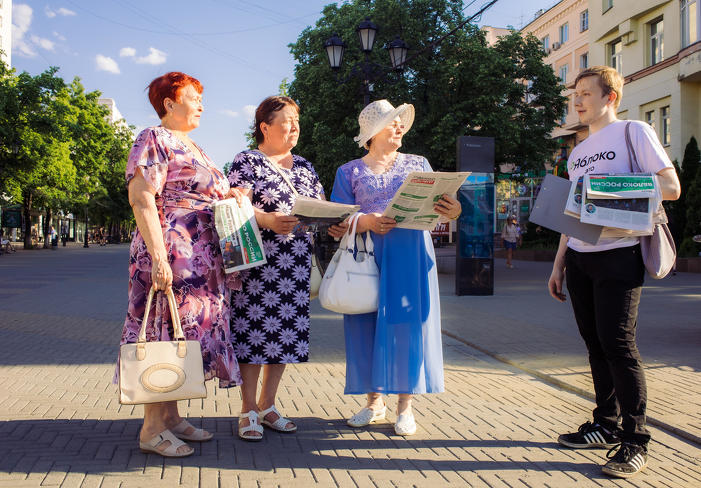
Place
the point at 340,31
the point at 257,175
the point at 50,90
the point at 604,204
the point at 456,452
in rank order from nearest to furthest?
Result: 1. the point at 604,204
2. the point at 456,452
3. the point at 257,175
4. the point at 340,31
5. the point at 50,90

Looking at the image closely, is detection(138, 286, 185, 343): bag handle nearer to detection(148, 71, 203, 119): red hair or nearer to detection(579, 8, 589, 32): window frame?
detection(148, 71, 203, 119): red hair

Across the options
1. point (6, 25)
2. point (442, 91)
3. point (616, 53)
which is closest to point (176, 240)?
point (442, 91)

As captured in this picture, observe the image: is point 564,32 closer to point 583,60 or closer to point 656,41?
point 583,60

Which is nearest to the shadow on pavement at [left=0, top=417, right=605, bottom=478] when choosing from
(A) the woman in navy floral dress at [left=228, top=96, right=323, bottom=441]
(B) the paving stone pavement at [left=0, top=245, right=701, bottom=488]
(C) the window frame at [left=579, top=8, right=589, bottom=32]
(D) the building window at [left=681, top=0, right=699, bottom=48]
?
(B) the paving stone pavement at [left=0, top=245, right=701, bottom=488]

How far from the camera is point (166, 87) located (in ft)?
12.3

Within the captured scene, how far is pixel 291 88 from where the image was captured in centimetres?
2706

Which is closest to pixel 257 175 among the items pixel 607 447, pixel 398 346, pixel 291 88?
pixel 398 346

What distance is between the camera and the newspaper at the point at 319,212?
12.0 feet

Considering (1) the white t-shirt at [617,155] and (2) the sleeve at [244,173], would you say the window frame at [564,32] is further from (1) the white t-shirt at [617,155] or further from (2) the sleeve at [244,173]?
(2) the sleeve at [244,173]

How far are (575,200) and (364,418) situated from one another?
1.91 metres

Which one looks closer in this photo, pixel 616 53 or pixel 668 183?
pixel 668 183

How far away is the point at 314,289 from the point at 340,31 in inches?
845

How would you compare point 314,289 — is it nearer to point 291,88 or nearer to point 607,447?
point 607,447

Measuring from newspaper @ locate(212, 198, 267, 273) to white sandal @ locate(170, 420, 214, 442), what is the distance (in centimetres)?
100
